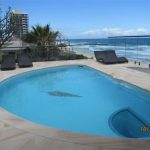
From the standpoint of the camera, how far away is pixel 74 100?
355 inches

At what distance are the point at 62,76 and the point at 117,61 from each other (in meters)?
3.08

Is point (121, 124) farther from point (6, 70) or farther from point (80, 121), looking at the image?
point (6, 70)

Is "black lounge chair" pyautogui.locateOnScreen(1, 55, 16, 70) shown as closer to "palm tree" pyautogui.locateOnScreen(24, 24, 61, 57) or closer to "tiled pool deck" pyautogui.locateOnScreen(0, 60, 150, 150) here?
"palm tree" pyautogui.locateOnScreen(24, 24, 61, 57)

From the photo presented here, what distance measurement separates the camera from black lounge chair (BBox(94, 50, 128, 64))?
49.1ft

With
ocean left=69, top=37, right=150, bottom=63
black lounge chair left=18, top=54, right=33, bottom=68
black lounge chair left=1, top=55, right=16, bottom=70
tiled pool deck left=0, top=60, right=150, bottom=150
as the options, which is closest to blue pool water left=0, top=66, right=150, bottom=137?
black lounge chair left=1, top=55, right=16, bottom=70

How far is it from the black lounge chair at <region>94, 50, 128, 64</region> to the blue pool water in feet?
6.09

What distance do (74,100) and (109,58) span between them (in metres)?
6.71

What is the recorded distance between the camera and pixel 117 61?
15.0 m

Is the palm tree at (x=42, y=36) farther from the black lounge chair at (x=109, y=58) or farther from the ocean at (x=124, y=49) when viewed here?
the black lounge chair at (x=109, y=58)

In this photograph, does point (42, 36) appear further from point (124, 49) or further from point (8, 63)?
point (124, 49)

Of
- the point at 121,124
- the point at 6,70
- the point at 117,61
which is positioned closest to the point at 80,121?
the point at 121,124

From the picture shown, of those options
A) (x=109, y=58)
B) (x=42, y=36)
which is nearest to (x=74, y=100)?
(x=109, y=58)

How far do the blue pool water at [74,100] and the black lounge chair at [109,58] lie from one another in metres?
1.86

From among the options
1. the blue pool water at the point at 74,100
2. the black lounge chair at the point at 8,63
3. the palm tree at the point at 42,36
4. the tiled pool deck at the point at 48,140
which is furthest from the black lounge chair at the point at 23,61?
the tiled pool deck at the point at 48,140
